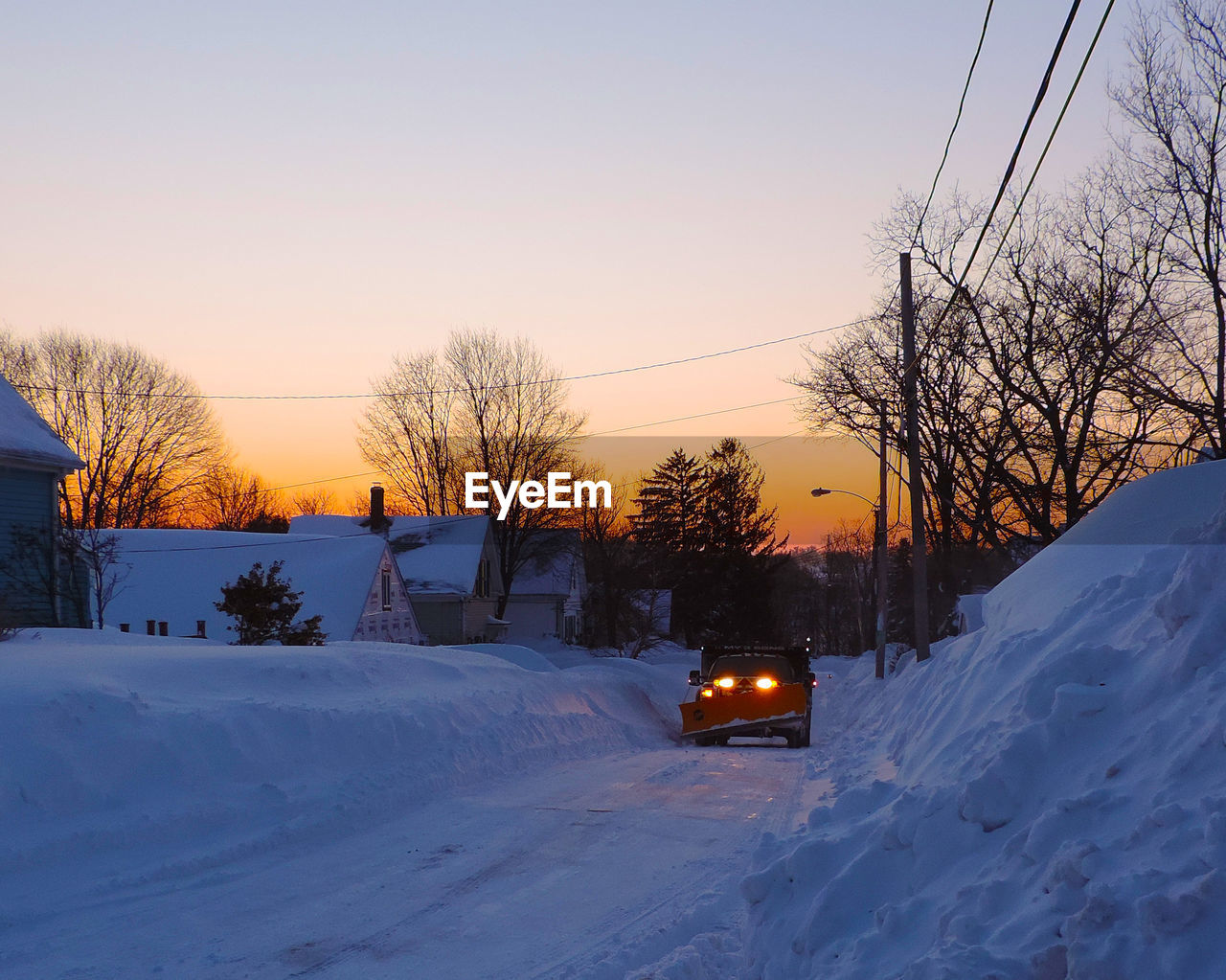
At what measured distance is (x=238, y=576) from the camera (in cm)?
3678

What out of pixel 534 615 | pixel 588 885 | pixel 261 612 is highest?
pixel 261 612

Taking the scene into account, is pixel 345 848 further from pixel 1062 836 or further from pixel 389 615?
pixel 389 615

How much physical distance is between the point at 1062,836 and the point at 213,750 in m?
8.49

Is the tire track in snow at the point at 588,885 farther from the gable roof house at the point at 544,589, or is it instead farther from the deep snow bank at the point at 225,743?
the gable roof house at the point at 544,589

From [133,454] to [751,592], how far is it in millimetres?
38585

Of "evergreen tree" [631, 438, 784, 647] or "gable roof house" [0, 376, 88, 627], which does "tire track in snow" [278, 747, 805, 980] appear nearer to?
"gable roof house" [0, 376, 88, 627]

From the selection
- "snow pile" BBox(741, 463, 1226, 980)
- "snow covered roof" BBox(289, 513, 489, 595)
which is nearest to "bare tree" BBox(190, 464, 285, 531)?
"snow covered roof" BBox(289, 513, 489, 595)

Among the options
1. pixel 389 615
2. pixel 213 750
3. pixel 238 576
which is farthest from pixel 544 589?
pixel 213 750

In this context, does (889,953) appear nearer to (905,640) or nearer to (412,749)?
(412,749)

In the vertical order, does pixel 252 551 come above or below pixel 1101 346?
below

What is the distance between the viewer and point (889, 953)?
5012mm

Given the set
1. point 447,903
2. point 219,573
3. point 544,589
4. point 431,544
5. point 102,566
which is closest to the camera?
point 447,903

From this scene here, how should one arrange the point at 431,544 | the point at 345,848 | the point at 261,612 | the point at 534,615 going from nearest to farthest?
the point at 345,848, the point at 261,612, the point at 431,544, the point at 534,615

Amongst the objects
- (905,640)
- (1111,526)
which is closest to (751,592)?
(905,640)
